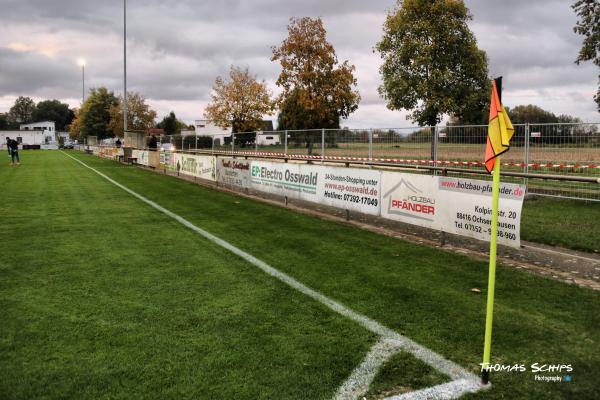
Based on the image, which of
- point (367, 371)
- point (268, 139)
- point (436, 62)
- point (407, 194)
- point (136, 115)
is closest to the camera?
point (367, 371)

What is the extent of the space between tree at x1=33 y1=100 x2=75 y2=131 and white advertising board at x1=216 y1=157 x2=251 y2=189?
196084mm

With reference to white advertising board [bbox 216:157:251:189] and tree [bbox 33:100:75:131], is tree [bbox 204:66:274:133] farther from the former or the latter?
tree [bbox 33:100:75:131]

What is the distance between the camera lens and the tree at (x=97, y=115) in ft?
275

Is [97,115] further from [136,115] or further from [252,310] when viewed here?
[252,310]

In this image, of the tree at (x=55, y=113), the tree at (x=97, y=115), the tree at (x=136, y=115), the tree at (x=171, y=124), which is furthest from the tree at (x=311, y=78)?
the tree at (x=55, y=113)

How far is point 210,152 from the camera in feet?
80.9

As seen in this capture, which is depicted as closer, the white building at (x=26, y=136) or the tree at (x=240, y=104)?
the tree at (x=240, y=104)

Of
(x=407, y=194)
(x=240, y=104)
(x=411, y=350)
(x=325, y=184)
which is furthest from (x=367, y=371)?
(x=240, y=104)

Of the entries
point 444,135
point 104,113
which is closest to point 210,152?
point 444,135

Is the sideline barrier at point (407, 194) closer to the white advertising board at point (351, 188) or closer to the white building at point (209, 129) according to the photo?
the white advertising board at point (351, 188)

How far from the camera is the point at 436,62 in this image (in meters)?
23.9

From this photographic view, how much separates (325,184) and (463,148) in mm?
5445

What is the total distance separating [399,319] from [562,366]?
141 cm

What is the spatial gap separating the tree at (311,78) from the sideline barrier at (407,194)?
24.1 metres
